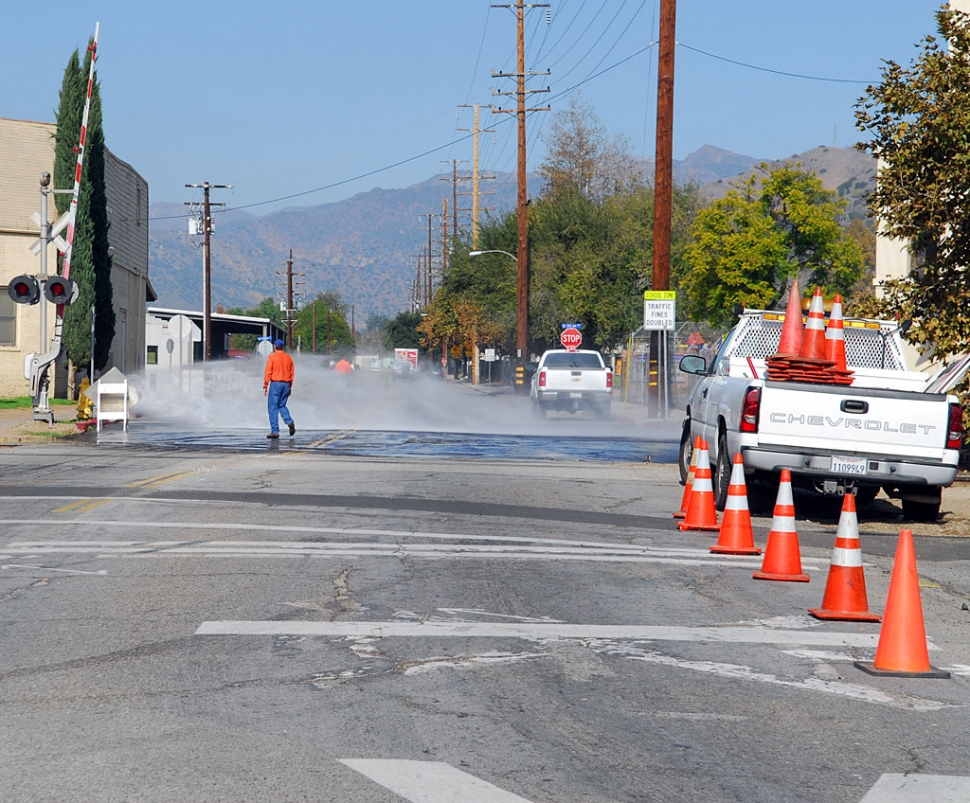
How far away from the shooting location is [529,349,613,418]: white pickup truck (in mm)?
35125

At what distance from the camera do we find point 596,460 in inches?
815

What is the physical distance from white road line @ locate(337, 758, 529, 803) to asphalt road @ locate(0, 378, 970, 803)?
0.01 meters

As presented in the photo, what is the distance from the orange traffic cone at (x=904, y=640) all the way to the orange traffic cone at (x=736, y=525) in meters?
4.10

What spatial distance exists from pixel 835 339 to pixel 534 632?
695cm

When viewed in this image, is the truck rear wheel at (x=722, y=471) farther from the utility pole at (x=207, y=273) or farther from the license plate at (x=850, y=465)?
the utility pole at (x=207, y=273)

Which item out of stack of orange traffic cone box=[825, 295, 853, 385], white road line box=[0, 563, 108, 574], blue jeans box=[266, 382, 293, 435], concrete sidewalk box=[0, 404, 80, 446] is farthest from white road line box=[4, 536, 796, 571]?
blue jeans box=[266, 382, 293, 435]

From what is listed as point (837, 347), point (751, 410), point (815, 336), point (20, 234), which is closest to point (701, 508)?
point (751, 410)

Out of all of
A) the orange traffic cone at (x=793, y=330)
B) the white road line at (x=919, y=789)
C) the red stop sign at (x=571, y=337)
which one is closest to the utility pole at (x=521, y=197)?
the red stop sign at (x=571, y=337)

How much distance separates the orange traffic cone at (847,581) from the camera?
25.9 feet

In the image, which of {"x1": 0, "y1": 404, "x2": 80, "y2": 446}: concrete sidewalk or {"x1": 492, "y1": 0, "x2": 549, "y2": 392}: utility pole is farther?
{"x1": 492, "y1": 0, "x2": 549, "y2": 392}: utility pole

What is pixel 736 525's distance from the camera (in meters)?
10.8

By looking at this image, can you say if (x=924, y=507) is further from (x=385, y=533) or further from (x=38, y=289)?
(x=38, y=289)

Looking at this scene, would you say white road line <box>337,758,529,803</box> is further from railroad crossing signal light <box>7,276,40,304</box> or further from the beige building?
the beige building

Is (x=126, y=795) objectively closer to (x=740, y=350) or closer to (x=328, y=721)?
(x=328, y=721)
